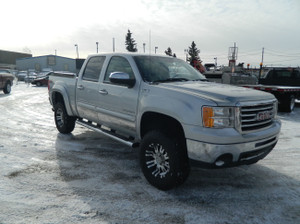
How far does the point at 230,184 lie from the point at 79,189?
7.07 ft

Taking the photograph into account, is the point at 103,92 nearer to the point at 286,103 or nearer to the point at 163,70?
the point at 163,70

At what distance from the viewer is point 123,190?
3.31 meters

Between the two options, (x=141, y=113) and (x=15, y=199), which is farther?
(x=141, y=113)

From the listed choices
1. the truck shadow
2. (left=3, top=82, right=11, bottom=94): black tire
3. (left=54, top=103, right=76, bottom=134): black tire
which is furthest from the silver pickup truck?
(left=3, top=82, right=11, bottom=94): black tire

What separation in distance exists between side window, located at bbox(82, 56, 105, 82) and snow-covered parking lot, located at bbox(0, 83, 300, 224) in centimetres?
147

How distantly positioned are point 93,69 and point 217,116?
297 centimetres

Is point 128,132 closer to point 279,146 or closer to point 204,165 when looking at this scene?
point 204,165

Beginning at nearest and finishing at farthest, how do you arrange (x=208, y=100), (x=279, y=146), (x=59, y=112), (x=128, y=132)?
(x=208, y=100) < (x=128, y=132) < (x=279, y=146) < (x=59, y=112)

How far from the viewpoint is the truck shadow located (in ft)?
9.12

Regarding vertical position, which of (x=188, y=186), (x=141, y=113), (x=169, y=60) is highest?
(x=169, y=60)

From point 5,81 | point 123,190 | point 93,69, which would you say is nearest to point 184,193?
point 123,190

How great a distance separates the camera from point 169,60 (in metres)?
4.39

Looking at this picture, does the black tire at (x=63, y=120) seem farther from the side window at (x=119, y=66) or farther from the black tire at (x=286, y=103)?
the black tire at (x=286, y=103)

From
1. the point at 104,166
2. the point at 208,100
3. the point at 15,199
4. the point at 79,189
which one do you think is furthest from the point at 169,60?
the point at 15,199
